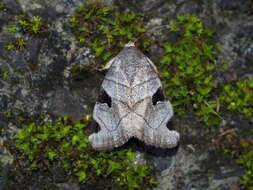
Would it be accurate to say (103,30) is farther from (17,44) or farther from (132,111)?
(132,111)

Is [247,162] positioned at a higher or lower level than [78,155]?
lower

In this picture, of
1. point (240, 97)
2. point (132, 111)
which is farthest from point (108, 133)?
point (240, 97)

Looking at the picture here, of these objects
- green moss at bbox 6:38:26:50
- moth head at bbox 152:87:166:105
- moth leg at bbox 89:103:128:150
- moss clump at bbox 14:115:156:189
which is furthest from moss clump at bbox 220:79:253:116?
green moss at bbox 6:38:26:50

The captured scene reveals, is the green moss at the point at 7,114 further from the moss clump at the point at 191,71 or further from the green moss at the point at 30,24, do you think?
the moss clump at the point at 191,71

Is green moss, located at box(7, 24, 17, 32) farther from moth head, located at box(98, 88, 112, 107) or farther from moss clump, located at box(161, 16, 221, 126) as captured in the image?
moss clump, located at box(161, 16, 221, 126)

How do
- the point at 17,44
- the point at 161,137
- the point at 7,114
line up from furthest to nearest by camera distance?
the point at 17,44 < the point at 7,114 < the point at 161,137

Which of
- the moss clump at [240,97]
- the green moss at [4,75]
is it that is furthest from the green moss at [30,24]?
the moss clump at [240,97]
